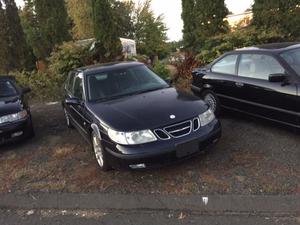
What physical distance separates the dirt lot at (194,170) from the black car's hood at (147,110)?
78cm

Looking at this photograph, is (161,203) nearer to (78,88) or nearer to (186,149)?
(186,149)

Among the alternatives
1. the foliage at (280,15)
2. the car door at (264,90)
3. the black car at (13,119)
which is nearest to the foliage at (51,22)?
the black car at (13,119)

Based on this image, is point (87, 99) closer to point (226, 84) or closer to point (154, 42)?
point (226, 84)

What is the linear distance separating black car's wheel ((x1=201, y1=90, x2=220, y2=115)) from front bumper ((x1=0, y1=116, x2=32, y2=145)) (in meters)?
3.58

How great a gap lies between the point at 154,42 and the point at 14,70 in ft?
95.2

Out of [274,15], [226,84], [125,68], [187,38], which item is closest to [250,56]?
[226,84]

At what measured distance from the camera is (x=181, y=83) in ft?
34.8

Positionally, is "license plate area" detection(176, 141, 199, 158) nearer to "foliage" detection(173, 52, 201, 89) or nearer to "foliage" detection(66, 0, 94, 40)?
"foliage" detection(173, 52, 201, 89)

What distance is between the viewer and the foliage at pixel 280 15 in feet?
34.0

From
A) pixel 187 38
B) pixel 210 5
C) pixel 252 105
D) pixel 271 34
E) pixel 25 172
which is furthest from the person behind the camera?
pixel 187 38

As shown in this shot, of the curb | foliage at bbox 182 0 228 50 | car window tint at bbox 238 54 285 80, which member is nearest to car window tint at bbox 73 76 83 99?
the curb

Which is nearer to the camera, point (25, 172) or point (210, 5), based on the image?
point (25, 172)

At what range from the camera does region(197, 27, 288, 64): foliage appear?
10.4 meters

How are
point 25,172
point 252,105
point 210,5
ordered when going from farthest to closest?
point 210,5 < point 252,105 < point 25,172
